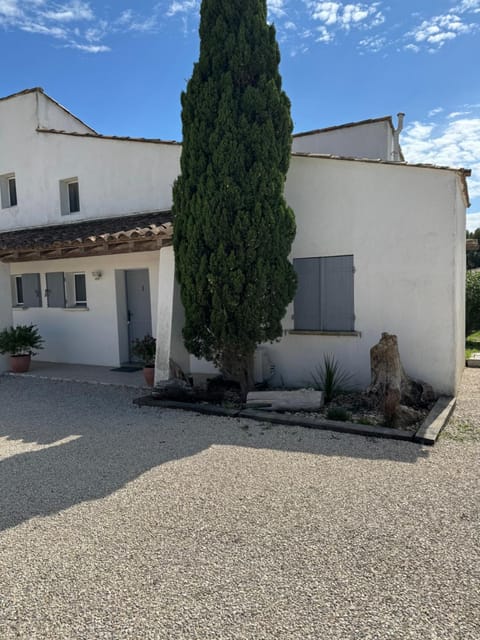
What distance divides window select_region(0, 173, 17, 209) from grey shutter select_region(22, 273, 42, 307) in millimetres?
2693

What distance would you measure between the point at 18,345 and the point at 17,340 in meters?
0.13

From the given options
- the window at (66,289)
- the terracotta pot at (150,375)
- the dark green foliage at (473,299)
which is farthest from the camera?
the dark green foliage at (473,299)

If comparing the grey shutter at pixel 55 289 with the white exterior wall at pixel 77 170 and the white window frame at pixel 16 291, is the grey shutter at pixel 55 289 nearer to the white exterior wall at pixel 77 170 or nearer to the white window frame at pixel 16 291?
the white window frame at pixel 16 291

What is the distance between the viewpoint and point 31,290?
12516 millimetres

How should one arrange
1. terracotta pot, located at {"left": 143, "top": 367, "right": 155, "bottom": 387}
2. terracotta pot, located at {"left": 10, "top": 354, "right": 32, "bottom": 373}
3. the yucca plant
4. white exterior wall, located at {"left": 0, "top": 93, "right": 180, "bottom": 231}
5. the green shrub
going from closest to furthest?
the green shrub, the yucca plant, terracotta pot, located at {"left": 143, "top": 367, "right": 155, "bottom": 387}, white exterior wall, located at {"left": 0, "top": 93, "right": 180, "bottom": 231}, terracotta pot, located at {"left": 10, "top": 354, "right": 32, "bottom": 373}

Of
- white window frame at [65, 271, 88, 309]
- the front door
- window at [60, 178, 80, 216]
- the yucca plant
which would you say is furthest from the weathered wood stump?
window at [60, 178, 80, 216]

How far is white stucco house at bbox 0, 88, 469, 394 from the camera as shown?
7.41 metres

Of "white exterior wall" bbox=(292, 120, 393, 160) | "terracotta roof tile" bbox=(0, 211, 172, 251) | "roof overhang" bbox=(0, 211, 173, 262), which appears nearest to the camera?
"roof overhang" bbox=(0, 211, 173, 262)

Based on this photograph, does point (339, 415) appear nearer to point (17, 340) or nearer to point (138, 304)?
point (138, 304)

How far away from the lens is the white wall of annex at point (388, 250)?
23.8 ft

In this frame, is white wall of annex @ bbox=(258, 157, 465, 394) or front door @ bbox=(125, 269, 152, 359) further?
front door @ bbox=(125, 269, 152, 359)

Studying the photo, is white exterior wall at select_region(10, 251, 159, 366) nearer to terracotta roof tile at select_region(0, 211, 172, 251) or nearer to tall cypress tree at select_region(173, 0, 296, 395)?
terracotta roof tile at select_region(0, 211, 172, 251)

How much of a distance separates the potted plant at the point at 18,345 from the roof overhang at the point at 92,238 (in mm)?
1800

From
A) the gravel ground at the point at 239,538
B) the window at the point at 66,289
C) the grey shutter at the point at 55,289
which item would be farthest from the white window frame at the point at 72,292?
the gravel ground at the point at 239,538
